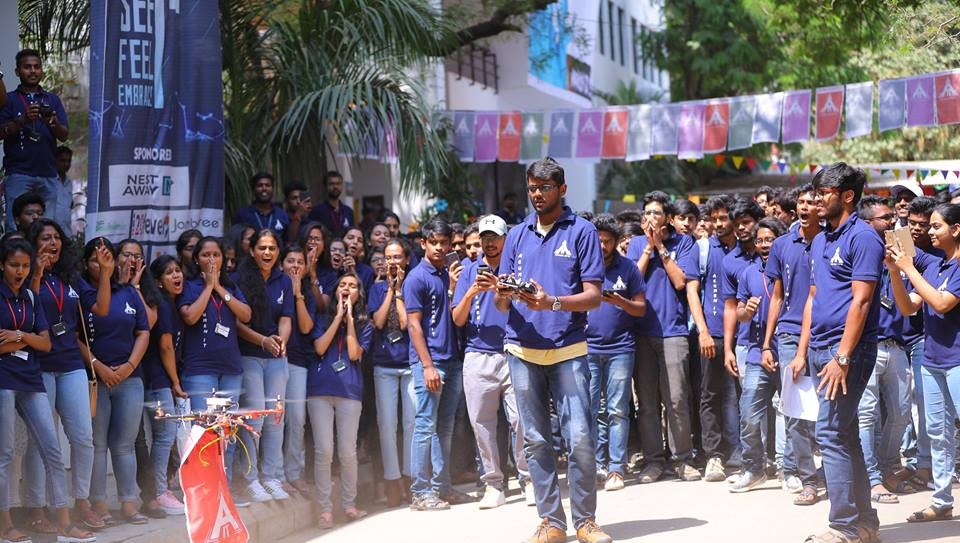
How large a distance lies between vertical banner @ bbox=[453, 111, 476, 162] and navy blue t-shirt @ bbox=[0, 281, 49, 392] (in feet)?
40.7

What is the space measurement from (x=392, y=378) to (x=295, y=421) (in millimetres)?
915

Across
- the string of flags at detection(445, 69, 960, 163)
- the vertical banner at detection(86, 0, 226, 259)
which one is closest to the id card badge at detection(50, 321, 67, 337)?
the vertical banner at detection(86, 0, 226, 259)

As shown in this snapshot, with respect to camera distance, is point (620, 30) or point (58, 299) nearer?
point (58, 299)

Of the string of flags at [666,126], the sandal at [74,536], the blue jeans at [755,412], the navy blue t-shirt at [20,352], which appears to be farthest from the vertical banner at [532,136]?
the sandal at [74,536]

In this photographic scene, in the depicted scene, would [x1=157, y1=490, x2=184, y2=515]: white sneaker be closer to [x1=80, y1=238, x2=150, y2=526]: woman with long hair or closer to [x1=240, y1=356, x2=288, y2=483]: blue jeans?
[x1=80, y1=238, x2=150, y2=526]: woman with long hair

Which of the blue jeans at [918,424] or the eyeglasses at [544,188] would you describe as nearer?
the eyeglasses at [544,188]

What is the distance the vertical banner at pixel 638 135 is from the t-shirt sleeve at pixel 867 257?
45.7ft

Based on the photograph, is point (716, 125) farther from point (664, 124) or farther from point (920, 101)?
point (920, 101)

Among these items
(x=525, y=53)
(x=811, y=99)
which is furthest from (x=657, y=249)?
(x=525, y=53)

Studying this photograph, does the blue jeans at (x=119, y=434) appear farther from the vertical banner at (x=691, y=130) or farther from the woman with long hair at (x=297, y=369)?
the vertical banner at (x=691, y=130)

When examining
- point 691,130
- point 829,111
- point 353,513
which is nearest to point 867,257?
point 353,513

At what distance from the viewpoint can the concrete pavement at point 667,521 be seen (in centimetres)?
805

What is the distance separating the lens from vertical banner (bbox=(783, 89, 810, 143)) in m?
20.2

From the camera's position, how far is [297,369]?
405 inches
